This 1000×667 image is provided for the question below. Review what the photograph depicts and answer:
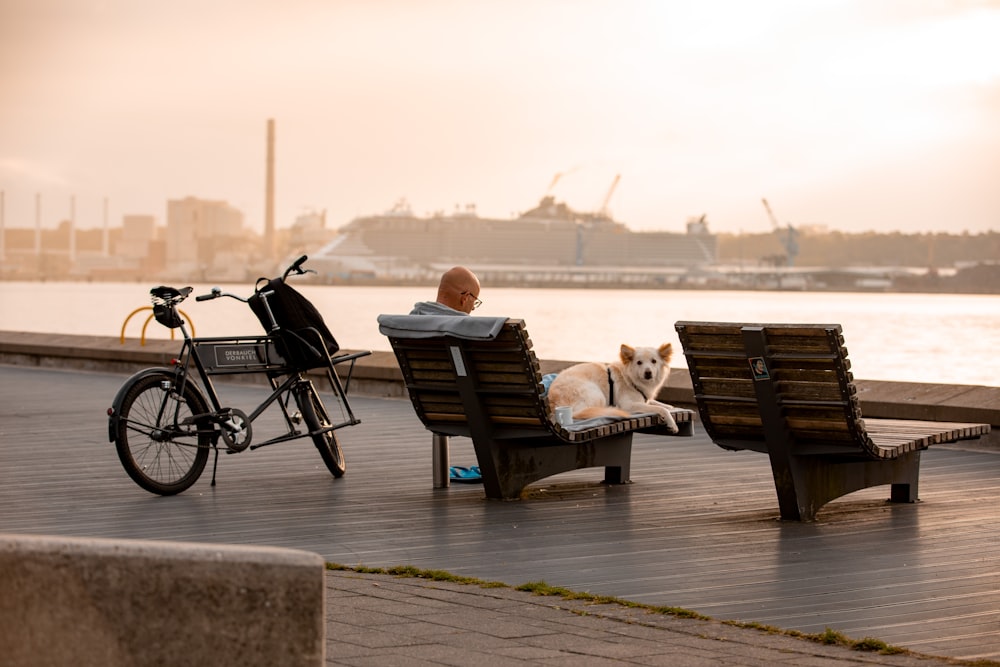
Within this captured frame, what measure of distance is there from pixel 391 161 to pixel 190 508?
15294cm

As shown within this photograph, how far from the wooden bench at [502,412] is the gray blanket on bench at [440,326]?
30mm

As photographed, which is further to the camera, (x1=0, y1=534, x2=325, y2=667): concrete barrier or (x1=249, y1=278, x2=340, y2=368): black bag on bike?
(x1=249, y1=278, x2=340, y2=368): black bag on bike

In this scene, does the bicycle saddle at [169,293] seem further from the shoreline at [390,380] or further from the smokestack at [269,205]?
the smokestack at [269,205]

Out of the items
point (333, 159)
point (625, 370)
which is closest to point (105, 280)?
point (333, 159)

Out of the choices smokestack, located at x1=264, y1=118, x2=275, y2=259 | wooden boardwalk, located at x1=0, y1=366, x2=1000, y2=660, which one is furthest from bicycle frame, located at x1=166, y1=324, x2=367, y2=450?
smokestack, located at x1=264, y1=118, x2=275, y2=259

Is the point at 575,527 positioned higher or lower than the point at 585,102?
lower

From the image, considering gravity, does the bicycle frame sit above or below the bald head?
below

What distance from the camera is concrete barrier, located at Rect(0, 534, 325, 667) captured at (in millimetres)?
2650

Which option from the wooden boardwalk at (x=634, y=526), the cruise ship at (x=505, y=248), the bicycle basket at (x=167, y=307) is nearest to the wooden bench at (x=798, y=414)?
the wooden boardwalk at (x=634, y=526)

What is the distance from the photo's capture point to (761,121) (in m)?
163

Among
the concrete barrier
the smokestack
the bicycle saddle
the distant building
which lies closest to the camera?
the concrete barrier

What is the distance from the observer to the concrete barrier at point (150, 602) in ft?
8.70

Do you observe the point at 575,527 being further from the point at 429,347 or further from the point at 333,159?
the point at 333,159

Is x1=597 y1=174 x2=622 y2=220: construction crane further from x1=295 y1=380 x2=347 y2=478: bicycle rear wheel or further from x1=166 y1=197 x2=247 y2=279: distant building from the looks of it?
x1=295 y1=380 x2=347 y2=478: bicycle rear wheel
